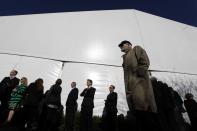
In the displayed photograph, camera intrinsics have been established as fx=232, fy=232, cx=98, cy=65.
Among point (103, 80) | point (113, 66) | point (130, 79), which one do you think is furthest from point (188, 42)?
point (130, 79)

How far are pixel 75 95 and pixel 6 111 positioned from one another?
179 centimetres

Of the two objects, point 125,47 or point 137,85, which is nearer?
point 137,85

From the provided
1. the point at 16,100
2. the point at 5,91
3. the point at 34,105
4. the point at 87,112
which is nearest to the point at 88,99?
the point at 87,112

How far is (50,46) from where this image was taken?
9.41 meters

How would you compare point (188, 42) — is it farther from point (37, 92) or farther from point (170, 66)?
point (37, 92)

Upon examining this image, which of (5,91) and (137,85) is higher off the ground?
(5,91)

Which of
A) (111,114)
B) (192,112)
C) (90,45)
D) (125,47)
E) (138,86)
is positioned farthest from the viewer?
(90,45)

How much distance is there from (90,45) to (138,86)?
7142 millimetres

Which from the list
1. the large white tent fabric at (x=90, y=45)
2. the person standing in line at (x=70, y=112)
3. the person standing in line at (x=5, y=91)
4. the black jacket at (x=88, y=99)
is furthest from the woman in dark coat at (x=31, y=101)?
the large white tent fabric at (x=90, y=45)

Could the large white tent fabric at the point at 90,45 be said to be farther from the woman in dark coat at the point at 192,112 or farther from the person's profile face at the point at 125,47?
the person's profile face at the point at 125,47

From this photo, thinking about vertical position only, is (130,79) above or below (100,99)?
below

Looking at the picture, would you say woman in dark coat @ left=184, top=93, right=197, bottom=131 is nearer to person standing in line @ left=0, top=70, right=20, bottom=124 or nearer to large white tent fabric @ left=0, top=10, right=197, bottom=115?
large white tent fabric @ left=0, top=10, right=197, bottom=115

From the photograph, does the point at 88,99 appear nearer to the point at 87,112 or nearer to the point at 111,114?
the point at 87,112

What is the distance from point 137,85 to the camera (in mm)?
2539
